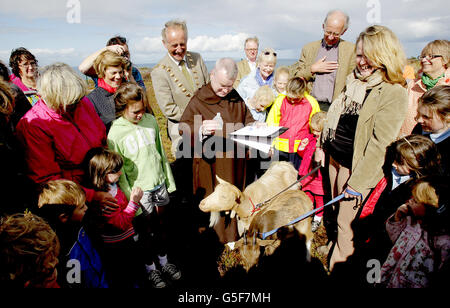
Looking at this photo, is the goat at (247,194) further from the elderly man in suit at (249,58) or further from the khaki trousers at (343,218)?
the elderly man in suit at (249,58)

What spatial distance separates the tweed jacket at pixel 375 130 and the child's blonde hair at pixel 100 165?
9.41ft

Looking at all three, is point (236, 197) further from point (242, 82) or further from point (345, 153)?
point (242, 82)

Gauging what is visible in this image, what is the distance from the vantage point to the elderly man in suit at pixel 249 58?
704 cm

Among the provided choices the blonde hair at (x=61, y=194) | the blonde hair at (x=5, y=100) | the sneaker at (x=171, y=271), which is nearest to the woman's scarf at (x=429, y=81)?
the sneaker at (x=171, y=271)

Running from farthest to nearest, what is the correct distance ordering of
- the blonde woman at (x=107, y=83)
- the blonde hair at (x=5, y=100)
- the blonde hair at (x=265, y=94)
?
the blonde hair at (x=265, y=94) < the blonde woman at (x=107, y=83) < the blonde hair at (x=5, y=100)

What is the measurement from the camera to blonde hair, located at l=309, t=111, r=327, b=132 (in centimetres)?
457

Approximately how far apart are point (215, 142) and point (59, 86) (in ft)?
7.70

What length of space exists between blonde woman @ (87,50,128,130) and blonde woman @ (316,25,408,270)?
3.13 meters

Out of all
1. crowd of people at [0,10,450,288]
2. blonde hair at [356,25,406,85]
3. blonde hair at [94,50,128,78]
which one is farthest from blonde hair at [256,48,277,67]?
blonde hair at [94,50,128,78]

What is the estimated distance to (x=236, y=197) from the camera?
3.78 meters

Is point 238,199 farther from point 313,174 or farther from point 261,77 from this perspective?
point 261,77

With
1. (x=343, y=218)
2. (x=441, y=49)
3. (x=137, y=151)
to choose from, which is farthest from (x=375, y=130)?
(x=137, y=151)

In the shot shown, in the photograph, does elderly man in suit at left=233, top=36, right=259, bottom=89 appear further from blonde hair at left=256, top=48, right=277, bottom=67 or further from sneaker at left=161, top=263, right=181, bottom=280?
sneaker at left=161, top=263, right=181, bottom=280
